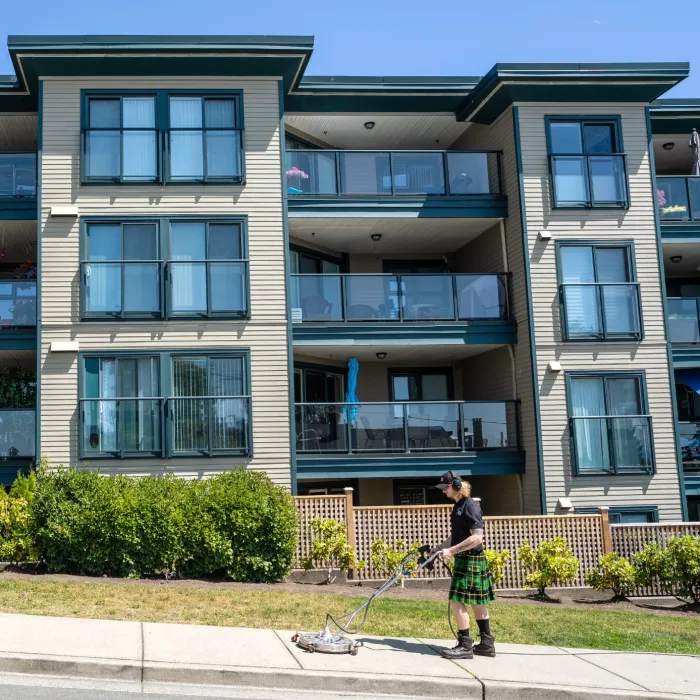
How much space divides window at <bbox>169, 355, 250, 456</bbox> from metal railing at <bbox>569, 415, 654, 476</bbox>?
274 inches

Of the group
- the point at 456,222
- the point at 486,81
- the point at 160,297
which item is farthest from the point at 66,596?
the point at 486,81

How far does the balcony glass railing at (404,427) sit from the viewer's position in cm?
1888

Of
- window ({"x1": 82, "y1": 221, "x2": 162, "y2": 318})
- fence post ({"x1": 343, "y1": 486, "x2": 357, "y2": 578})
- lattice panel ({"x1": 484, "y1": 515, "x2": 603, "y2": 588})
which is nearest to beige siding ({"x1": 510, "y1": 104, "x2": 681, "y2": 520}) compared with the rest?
lattice panel ({"x1": 484, "y1": 515, "x2": 603, "y2": 588})

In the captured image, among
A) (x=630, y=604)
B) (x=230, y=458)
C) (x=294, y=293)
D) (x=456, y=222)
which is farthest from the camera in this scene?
(x=456, y=222)

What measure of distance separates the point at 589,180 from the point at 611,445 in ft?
19.4

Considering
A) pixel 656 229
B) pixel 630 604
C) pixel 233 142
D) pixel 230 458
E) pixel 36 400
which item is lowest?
pixel 630 604

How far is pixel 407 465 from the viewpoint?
19.1m

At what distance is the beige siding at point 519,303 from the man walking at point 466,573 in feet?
32.3

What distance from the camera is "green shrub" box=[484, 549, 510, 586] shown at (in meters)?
14.9

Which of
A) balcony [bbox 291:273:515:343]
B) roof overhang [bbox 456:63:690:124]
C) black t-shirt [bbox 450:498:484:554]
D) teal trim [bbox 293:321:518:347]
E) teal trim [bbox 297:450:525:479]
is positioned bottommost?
black t-shirt [bbox 450:498:484:554]

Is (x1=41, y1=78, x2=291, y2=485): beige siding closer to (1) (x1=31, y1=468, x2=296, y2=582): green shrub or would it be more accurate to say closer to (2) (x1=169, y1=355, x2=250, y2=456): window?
(2) (x1=169, y1=355, x2=250, y2=456): window

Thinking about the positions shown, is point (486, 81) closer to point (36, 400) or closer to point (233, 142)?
point (233, 142)

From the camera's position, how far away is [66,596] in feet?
39.4

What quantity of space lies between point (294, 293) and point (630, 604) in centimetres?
908
